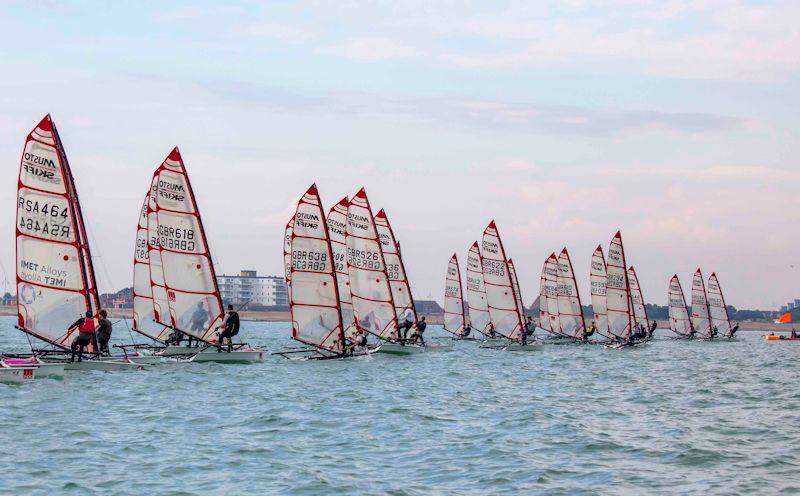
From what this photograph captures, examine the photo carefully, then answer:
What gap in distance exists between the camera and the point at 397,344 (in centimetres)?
5038

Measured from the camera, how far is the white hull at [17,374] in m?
30.5

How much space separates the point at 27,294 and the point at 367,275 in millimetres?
19444

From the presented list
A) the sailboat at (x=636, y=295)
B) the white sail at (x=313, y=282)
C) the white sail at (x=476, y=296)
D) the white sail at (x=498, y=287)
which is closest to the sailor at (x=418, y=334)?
the white sail at (x=313, y=282)

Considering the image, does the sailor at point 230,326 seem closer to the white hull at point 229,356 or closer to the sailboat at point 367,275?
the white hull at point 229,356

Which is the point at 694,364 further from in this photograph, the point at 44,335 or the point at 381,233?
the point at 44,335

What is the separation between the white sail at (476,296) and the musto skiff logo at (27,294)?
125 ft

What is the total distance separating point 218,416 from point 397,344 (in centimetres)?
2442

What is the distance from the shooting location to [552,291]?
74312 mm

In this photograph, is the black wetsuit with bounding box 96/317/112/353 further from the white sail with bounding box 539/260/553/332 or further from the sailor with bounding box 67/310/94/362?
the white sail with bounding box 539/260/553/332

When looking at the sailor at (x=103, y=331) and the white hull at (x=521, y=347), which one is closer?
the sailor at (x=103, y=331)

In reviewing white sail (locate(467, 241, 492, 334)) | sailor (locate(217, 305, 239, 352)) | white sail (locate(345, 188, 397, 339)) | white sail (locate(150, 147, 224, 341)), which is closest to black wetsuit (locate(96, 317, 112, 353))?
sailor (locate(217, 305, 239, 352))

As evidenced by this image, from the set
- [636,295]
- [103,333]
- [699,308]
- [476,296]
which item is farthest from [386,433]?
[699,308]

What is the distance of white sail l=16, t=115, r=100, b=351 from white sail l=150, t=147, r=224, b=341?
19.0 feet

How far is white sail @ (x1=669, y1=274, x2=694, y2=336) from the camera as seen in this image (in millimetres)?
93375
